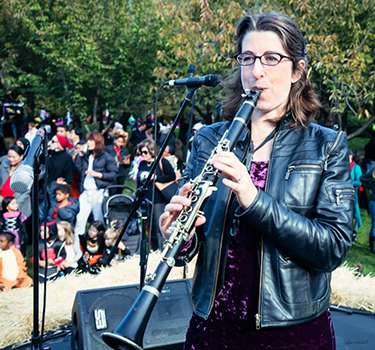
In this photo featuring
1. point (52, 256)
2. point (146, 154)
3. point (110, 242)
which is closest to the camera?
point (52, 256)

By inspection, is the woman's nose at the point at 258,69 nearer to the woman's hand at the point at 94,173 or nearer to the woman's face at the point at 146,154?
the woman's face at the point at 146,154

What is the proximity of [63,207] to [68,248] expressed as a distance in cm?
89

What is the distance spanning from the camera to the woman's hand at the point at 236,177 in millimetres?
1295

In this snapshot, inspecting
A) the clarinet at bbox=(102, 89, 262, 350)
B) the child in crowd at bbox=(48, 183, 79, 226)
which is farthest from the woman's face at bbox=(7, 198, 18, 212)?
the clarinet at bbox=(102, 89, 262, 350)

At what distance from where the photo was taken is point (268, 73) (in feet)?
5.06

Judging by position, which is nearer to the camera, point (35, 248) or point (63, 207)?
point (35, 248)

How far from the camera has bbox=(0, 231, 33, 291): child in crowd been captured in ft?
15.7

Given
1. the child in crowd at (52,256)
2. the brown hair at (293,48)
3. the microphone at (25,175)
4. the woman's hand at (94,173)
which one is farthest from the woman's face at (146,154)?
the brown hair at (293,48)

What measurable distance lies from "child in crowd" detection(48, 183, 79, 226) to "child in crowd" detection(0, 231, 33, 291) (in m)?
0.90

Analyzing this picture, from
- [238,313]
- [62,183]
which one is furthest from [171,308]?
[62,183]

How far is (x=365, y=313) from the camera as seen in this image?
3.30 metres

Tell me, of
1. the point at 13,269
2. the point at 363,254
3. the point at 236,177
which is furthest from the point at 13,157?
the point at 363,254

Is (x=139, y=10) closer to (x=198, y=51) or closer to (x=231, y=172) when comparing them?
(x=198, y=51)

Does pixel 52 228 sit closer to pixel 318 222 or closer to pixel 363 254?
pixel 318 222
